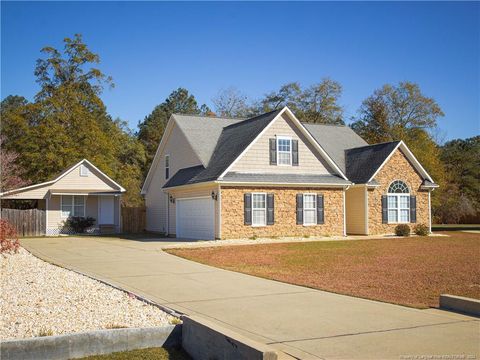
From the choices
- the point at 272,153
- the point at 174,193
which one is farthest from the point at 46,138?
the point at 272,153

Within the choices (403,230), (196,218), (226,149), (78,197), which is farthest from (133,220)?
(403,230)

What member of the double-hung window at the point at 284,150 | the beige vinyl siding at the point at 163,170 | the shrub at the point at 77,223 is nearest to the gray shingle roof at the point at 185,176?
the beige vinyl siding at the point at 163,170

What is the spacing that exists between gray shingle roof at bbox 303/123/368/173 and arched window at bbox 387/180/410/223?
3.41 meters

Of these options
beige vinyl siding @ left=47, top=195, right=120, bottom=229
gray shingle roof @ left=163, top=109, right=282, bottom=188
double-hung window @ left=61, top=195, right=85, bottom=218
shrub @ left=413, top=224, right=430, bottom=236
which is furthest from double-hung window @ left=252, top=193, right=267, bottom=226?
double-hung window @ left=61, top=195, right=85, bottom=218

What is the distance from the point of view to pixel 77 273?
13906mm

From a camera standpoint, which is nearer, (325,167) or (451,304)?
(451,304)

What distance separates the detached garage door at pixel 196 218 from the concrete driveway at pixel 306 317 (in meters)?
11.9

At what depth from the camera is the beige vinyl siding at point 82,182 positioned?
34281 mm

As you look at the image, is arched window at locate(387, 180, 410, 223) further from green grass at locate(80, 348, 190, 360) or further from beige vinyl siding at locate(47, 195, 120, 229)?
green grass at locate(80, 348, 190, 360)

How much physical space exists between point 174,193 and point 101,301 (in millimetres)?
21311

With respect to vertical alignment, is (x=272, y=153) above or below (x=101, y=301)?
above

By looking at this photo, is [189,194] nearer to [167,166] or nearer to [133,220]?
[167,166]

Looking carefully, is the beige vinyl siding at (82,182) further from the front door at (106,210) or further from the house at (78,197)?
the front door at (106,210)

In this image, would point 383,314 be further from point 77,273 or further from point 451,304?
point 77,273
